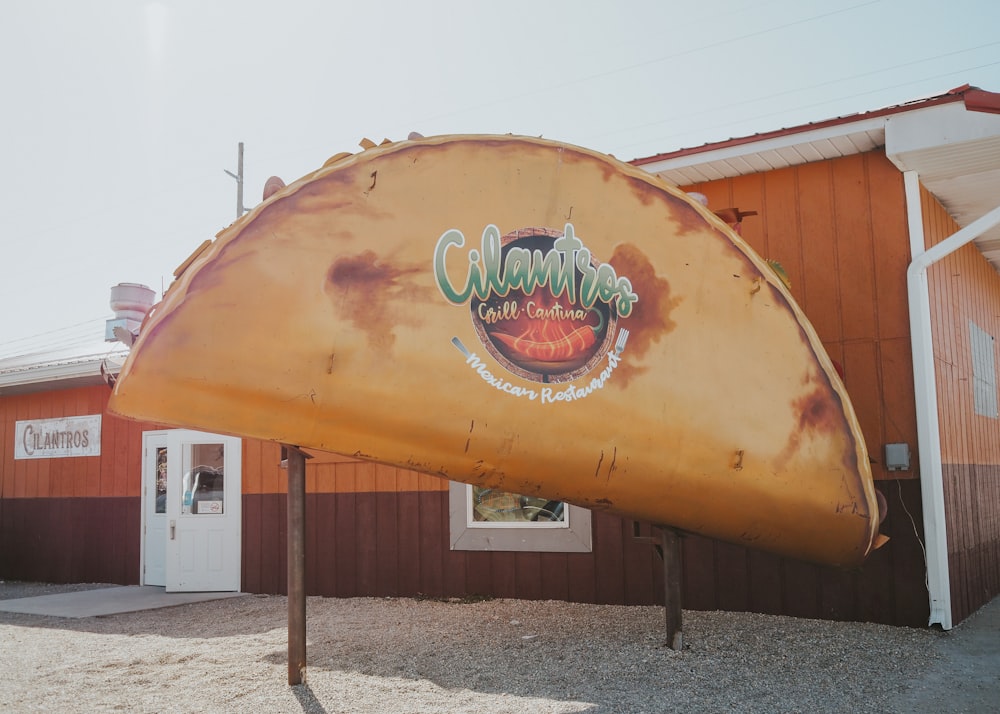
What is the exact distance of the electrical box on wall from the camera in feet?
22.2

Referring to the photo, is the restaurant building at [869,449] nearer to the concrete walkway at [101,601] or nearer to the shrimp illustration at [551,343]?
the concrete walkway at [101,601]

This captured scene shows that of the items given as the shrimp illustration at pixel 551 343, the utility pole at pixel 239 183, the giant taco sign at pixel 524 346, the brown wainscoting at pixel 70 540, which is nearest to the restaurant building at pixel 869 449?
the giant taco sign at pixel 524 346

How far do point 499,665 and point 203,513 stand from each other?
597cm

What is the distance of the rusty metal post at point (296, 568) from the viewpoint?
5.42m

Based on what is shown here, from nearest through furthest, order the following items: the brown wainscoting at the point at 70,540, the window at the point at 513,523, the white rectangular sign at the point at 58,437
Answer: the window at the point at 513,523
the brown wainscoting at the point at 70,540
the white rectangular sign at the point at 58,437

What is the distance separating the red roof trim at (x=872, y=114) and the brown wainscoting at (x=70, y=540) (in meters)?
8.75

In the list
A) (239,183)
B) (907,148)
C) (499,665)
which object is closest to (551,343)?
(499,665)

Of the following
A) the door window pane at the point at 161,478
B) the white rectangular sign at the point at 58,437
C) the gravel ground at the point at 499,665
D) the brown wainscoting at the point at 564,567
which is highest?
the white rectangular sign at the point at 58,437

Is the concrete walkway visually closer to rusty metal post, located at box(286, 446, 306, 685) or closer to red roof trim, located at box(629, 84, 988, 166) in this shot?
rusty metal post, located at box(286, 446, 306, 685)

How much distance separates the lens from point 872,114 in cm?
675

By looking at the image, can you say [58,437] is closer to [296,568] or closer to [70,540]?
[70,540]

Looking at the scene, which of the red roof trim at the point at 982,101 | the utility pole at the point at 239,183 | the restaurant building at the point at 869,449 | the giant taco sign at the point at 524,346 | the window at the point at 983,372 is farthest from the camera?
the utility pole at the point at 239,183

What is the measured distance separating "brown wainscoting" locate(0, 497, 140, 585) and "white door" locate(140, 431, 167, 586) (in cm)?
21

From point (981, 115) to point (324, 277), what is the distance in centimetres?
503
